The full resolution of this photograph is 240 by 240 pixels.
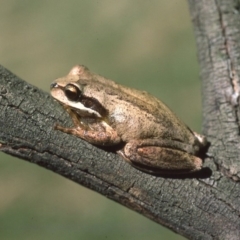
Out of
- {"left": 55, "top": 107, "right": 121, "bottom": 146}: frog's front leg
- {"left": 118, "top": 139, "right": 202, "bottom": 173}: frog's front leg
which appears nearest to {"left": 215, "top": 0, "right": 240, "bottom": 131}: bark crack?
{"left": 118, "top": 139, "right": 202, "bottom": 173}: frog's front leg

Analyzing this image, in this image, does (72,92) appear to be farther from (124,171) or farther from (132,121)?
(124,171)

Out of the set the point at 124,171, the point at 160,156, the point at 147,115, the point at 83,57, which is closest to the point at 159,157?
the point at 160,156

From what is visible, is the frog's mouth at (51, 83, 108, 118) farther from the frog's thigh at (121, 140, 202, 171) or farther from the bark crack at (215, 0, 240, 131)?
the bark crack at (215, 0, 240, 131)

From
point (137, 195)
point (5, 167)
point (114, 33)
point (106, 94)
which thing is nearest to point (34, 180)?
point (5, 167)

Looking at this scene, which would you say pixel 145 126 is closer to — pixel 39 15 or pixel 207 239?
pixel 207 239

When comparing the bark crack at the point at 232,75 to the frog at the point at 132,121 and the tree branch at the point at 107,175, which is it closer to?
the frog at the point at 132,121

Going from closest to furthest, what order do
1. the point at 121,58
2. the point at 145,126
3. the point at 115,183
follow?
the point at 115,183 < the point at 145,126 < the point at 121,58
